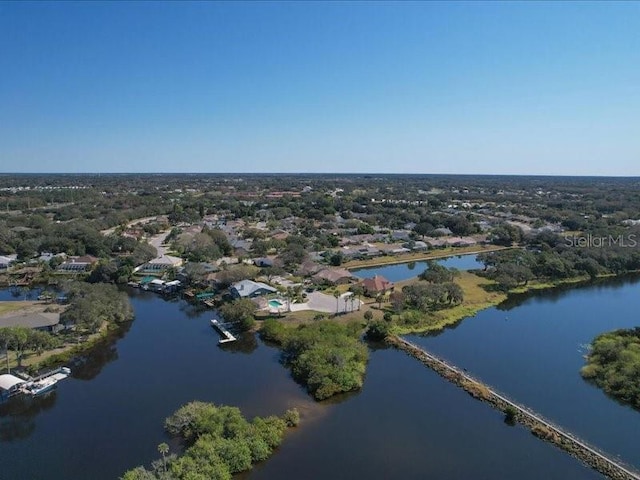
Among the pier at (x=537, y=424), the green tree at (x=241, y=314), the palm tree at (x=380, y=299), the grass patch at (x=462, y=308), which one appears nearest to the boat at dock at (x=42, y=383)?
the green tree at (x=241, y=314)

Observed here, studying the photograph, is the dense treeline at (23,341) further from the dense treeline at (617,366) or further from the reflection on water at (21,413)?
the dense treeline at (617,366)

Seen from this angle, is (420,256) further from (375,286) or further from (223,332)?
(223,332)

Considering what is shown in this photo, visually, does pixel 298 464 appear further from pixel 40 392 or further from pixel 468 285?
pixel 468 285

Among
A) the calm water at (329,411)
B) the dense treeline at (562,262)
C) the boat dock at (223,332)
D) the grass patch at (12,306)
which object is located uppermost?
the dense treeline at (562,262)

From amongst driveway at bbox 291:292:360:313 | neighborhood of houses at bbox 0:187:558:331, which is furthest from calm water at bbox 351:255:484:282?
driveway at bbox 291:292:360:313

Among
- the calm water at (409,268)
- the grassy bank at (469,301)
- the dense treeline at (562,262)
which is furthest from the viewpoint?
the calm water at (409,268)

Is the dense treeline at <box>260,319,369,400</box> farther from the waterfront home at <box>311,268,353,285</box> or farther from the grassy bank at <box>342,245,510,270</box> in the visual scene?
the grassy bank at <box>342,245,510,270</box>

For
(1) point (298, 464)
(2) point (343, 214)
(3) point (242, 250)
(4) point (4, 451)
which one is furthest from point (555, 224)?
(4) point (4, 451)
